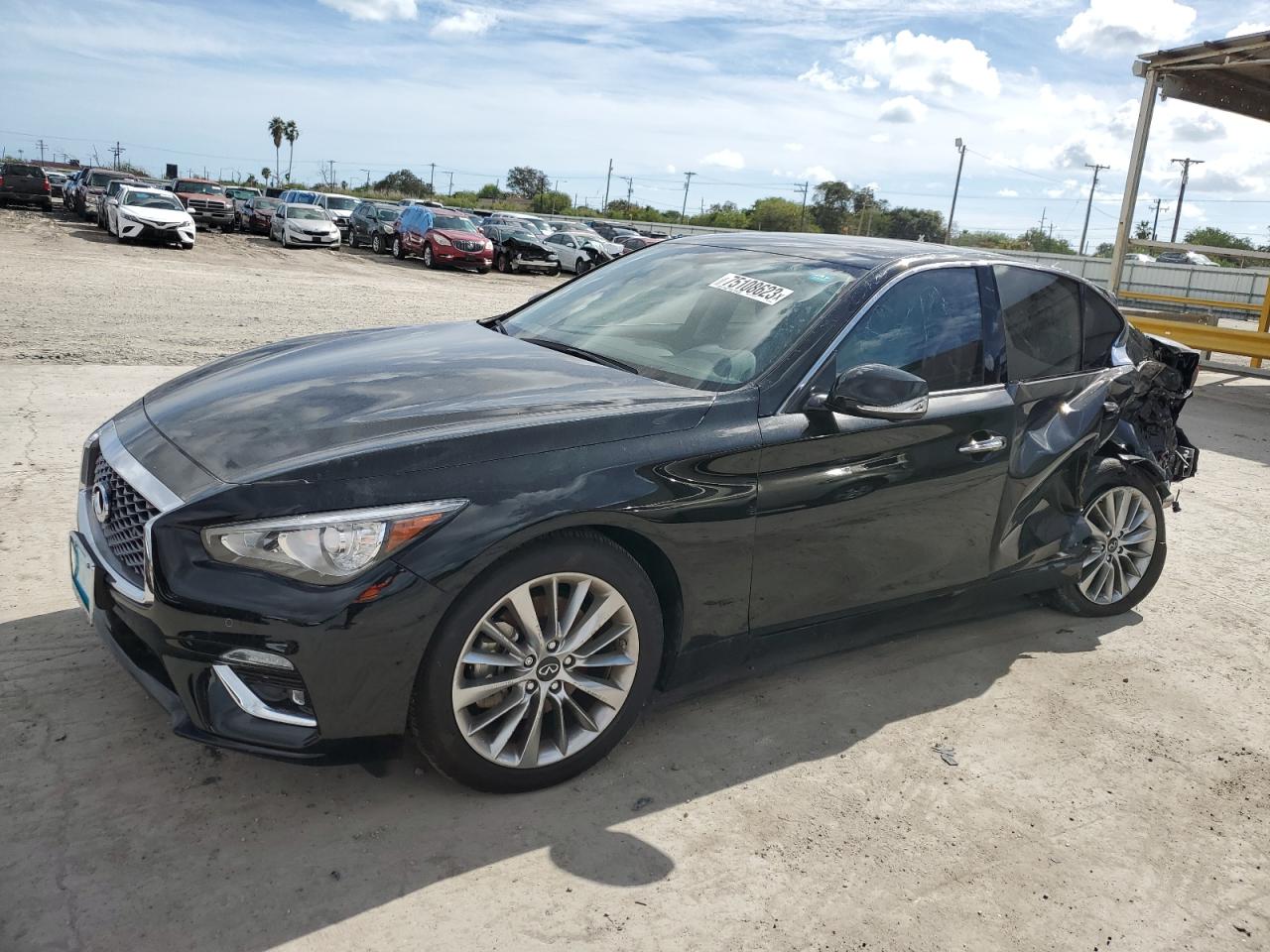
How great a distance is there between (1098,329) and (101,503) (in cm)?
427

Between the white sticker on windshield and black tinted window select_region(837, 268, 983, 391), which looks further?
the white sticker on windshield

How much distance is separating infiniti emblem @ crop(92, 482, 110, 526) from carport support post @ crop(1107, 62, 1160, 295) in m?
15.4

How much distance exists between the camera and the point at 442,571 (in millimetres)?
2744

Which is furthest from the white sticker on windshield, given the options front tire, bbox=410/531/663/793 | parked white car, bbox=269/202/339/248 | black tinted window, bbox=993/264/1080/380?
parked white car, bbox=269/202/339/248

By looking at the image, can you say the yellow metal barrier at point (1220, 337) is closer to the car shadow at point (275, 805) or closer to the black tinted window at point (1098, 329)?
the black tinted window at point (1098, 329)

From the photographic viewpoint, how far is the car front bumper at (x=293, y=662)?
2637 millimetres

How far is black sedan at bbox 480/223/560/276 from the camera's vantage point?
2995 cm

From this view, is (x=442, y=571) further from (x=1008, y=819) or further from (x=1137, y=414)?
(x=1137, y=414)

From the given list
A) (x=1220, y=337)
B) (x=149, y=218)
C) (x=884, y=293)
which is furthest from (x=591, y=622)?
(x=149, y=218)

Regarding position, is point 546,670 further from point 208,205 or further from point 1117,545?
point 208,205

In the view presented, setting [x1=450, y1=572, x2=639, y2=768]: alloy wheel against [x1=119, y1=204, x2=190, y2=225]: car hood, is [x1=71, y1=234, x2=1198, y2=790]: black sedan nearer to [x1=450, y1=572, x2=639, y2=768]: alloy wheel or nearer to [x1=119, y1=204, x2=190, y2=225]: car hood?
[x1=450, y1=572, x2=639, y2=768]: alloy wheel

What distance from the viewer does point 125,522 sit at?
9.77 feet

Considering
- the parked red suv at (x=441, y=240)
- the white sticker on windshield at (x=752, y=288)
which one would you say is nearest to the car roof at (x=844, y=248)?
the white sticker on windshield at (x=752, y=288)

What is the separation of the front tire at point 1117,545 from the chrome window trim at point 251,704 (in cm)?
363
